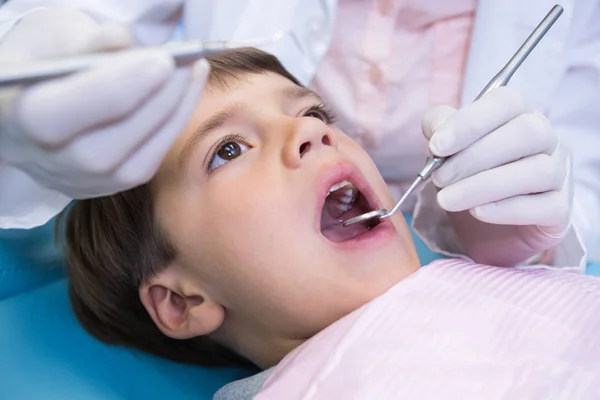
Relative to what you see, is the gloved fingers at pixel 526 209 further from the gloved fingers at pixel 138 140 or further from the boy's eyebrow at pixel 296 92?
the gloved fingers at pixel 138 140

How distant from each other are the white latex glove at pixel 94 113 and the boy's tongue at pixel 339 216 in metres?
0.37

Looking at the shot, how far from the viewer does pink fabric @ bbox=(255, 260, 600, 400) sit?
723mm

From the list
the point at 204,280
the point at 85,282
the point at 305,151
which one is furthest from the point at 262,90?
the point at 85,282

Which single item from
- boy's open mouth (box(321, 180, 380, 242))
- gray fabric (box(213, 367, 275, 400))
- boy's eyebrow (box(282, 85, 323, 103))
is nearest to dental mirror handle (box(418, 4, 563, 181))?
boy's open mouth (box(321, 180, 380, 242))

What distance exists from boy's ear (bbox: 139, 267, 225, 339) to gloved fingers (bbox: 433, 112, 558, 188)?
403 millimetres

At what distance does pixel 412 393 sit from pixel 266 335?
1.05 ft

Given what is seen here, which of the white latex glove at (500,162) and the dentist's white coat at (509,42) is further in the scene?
the dentist's white coat at (509,42)

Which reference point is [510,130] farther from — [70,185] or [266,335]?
[70,185]

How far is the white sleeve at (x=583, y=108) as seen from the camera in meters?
1.29

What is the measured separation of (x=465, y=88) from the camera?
1271 millimetres

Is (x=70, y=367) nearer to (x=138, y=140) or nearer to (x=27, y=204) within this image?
(x=27, y=204)

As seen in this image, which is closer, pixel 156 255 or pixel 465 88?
pixel 156 255

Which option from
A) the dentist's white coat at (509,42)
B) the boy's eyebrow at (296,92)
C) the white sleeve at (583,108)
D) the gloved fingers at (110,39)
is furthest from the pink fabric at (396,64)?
the gloved fingers at (110,39)

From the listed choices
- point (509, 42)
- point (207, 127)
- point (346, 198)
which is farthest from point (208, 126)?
point (509, 42)
